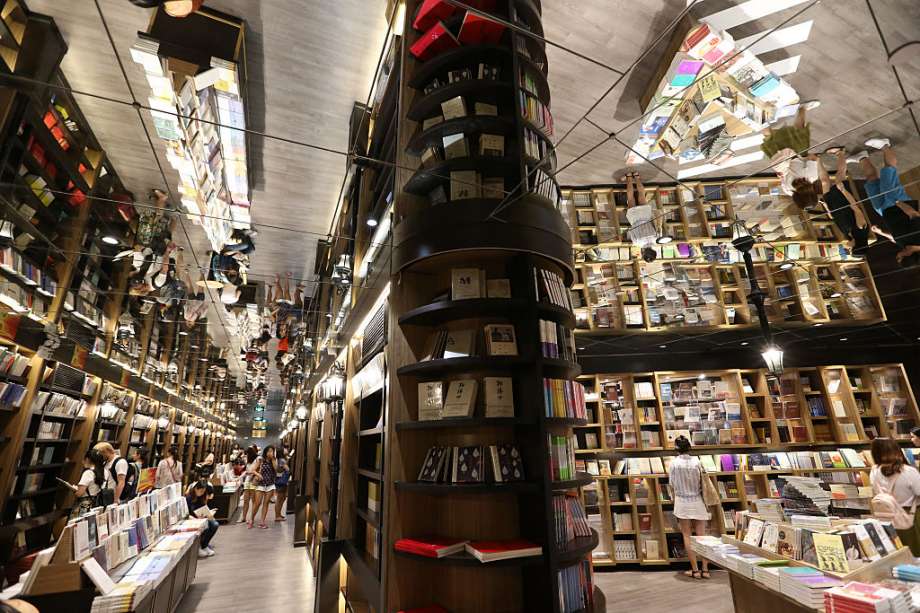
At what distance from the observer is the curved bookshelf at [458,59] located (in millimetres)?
2961

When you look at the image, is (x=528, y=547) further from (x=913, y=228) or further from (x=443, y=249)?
(x=913, y=228)

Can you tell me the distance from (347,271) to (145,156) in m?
4.03

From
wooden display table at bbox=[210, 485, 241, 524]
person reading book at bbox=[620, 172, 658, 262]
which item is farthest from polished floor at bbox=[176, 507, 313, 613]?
person reading book at bbox=[620, 172, 658, 262]

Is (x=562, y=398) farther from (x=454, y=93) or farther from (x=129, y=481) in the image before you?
(x=129, y=481)

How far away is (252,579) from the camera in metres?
5.72

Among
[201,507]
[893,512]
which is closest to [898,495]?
[893,512]

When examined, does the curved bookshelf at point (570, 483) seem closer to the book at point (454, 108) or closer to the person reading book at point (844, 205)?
the book at point (454, 108)

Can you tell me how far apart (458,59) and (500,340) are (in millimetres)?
2114

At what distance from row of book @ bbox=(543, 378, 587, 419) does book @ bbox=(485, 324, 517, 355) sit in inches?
10.6

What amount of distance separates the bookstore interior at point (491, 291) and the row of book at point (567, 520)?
2cm

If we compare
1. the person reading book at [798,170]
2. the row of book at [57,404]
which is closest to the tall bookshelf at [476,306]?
the person reading book at [798,170]

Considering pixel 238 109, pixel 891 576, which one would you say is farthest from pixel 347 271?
pixel 891 576

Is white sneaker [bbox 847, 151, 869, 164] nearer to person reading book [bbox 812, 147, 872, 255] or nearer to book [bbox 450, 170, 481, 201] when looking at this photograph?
person reading book [bbox 812, 147, 872, 255]

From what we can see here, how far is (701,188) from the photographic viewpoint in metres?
7.25
